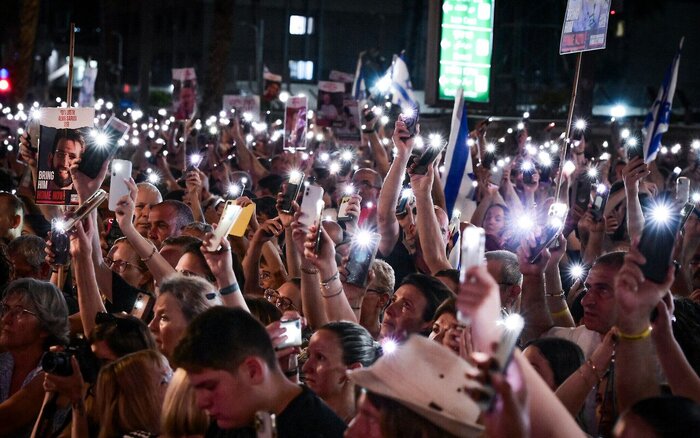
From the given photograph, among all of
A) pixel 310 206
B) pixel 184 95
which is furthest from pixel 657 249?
pixel 184 95

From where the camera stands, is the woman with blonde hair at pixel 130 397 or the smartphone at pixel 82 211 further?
the smartphone at pixel 82 211

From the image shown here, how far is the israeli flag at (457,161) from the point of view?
8953mm

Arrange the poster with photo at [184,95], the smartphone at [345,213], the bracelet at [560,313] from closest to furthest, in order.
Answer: the bracelet at [560,313] → the smartphone at [345,213] → the poster with photo at [184,95]

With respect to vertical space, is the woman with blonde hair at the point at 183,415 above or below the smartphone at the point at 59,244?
below

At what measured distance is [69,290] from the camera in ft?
27.7

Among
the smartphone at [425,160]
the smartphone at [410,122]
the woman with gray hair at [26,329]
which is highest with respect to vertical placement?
the smartphone at [410,122]

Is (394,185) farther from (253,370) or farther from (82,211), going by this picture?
(253,370)

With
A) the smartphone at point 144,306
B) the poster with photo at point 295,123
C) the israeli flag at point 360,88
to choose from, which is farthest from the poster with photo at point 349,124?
the smartphone at point 144,306

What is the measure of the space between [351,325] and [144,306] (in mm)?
1511

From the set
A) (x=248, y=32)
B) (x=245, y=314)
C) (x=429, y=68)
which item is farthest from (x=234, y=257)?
(x=248, y=32)

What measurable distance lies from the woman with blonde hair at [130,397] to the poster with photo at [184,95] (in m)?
13.4

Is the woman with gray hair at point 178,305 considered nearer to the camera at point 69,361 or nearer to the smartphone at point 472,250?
the camera at point 69,361

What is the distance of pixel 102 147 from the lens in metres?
6.41

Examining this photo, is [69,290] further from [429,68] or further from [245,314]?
[429,68]
